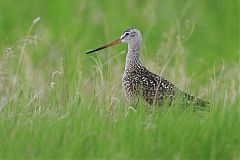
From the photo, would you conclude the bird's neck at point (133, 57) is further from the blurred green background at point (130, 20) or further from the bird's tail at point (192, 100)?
the blurred green background at point (130, 20)

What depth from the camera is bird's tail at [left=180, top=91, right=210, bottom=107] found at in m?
7.36

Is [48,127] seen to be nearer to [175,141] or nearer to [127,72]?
[175,141]

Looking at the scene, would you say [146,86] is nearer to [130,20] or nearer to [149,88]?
[149,88]

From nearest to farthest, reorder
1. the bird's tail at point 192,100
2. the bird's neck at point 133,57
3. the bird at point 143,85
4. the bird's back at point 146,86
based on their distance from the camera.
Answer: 1. the bird's tail at point 192,100
2. the bird at point 143,85
3. the bird's back at point 146,86
4. the bird's neck at point 133,57

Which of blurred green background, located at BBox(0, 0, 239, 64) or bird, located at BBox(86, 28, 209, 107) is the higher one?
blurred green background, located at BBox(0, 0, 239, 64)

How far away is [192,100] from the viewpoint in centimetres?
749

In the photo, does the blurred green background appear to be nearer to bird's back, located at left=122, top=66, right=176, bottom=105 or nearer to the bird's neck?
the bird's neck

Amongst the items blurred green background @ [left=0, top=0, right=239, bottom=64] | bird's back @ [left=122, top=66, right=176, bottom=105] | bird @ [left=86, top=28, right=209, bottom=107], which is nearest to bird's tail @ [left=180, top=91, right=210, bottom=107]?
bird @ [left=86, top=28, right=209, bottom=107]

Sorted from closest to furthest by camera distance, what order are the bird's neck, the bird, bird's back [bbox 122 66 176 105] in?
the bird < bird's back [bbox 122 66 176 105] < the bird's neck

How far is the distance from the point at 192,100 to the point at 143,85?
1168 millimetres

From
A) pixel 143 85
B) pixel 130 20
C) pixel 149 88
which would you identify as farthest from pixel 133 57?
pixel 130 20

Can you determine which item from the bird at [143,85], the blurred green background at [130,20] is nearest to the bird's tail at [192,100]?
the bird at [143,85]

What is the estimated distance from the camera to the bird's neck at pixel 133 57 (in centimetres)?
913

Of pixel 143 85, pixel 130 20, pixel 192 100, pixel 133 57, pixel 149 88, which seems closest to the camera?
pixel 192 100
